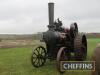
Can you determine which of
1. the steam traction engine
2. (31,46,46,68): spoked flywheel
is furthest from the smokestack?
(31,46,46,68): spoked flywheel

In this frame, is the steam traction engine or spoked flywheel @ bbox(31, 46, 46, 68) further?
spoked flywheel @ bbox(31, 46, 46, 68)

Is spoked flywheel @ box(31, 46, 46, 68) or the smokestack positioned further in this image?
spoked flywheel @ box(31, 46, 46, 68)

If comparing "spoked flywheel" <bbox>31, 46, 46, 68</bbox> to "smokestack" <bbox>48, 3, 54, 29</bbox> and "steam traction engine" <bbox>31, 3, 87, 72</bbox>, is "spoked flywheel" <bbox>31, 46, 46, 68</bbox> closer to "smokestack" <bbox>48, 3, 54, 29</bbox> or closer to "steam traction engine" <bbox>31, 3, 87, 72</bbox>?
"steam traction engine" <bbox>31, 3, 87, 72</bbox>

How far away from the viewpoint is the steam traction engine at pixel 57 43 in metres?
14.2

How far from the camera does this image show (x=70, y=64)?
709 cm

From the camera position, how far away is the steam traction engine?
1424 cm

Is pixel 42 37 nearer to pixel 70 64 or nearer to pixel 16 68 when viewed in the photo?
pixel 16 68

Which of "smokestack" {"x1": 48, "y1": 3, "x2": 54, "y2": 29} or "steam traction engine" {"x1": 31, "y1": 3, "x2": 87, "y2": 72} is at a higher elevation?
"smokestack" {"x1": 48, "y1": 3, "x2": 54, "y2": 29}

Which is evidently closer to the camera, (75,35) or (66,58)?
(66,58)

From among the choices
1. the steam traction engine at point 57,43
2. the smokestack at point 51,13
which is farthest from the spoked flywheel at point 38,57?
the smokestack at point 51,13

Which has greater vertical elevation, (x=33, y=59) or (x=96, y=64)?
(x=96, y=64)

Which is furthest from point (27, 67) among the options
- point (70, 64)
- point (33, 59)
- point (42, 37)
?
point (70, 64)

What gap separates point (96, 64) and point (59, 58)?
618 cm

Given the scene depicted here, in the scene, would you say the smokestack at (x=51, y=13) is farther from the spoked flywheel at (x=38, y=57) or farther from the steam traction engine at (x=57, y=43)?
the spoked flywheel at (x=38, y=57)
